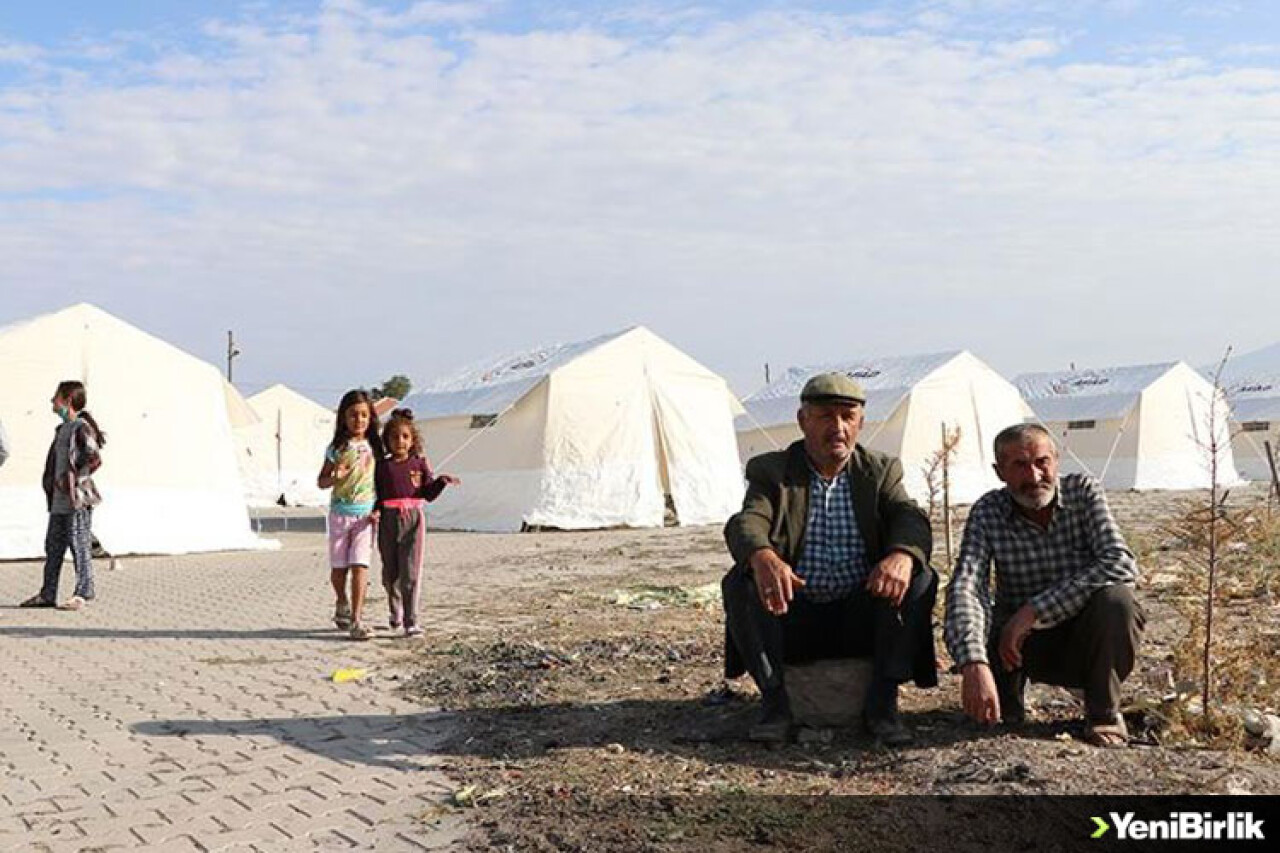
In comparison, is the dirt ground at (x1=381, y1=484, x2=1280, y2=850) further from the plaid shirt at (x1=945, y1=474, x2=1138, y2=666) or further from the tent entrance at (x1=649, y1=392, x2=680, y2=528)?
the tent entrance at (x1=649, y1=392, x2=680, y2=528)

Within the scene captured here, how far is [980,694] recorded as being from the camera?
159 inches

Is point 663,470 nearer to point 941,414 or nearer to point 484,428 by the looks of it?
point 484,428

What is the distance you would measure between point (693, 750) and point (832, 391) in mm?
1386

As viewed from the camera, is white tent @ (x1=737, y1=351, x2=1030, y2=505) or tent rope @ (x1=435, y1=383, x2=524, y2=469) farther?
white tent @ (x1=737, y1=351, x2=1030, y2=505)

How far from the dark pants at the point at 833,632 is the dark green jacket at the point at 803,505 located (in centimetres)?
16

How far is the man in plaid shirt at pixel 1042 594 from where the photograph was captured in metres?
4.23

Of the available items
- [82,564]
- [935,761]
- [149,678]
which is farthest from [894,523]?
[82,564]

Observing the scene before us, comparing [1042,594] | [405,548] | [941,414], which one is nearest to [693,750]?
[1042,594]

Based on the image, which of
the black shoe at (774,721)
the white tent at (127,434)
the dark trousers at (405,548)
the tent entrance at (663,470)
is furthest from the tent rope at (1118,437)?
the black shoe at (774,721)

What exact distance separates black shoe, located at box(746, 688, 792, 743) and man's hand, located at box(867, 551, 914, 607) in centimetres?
54

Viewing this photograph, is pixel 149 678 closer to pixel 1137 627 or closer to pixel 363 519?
pixel 363 519

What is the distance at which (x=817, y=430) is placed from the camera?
4.61 metres

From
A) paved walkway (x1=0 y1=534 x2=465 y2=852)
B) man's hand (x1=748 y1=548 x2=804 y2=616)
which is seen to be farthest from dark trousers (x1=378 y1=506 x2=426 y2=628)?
man's hand (x1=748 y1=548 x2=804 y2=616)

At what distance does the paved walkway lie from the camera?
3.94 m
